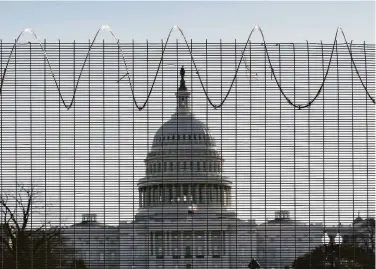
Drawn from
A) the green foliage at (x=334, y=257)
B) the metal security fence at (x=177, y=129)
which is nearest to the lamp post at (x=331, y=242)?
the green foliage at (x=334, y=257)

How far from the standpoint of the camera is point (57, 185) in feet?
35.8

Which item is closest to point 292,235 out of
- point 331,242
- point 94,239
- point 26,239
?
point 331,242

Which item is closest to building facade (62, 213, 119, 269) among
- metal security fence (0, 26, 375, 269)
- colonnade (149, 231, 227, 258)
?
metal security fence (0, 26, 375, 269)

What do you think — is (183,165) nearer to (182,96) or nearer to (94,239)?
(182,96)

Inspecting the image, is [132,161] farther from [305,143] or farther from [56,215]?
[305,143]

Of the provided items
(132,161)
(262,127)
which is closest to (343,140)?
(262,127)

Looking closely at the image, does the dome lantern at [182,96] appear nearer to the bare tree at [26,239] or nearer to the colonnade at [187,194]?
the colonnade at [187,194]

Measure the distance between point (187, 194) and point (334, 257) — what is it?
237 cm

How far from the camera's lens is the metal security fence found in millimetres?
10930

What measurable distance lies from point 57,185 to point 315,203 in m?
3.27

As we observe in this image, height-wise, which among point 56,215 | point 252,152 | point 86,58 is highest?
point 86,58

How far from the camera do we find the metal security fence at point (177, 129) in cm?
1093

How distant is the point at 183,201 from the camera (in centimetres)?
1271

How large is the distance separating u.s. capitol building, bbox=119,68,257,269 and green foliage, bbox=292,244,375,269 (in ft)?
2.49
